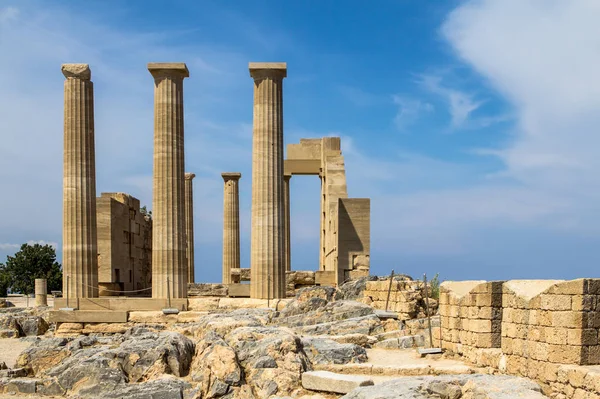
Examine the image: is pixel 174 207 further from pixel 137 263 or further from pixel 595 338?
pixel 595 338

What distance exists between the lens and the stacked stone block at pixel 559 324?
9969mm

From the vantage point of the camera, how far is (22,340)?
22.0 metres

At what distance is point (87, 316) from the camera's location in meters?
21.6

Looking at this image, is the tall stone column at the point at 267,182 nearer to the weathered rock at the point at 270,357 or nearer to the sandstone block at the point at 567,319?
the weathered rock at the point at 270,357

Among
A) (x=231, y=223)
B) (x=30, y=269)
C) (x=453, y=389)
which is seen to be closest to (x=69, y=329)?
(x=453, y=389)

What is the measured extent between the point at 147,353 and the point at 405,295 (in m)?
6.85

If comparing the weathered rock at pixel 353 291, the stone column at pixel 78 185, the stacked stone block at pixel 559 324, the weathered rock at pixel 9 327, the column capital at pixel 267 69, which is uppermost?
the column capital at pixel 267 69

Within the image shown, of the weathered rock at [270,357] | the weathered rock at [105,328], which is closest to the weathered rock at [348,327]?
the weathered rock at [270,357]

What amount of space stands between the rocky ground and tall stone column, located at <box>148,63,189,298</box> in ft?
18.3

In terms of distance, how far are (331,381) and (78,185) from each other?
1546cm

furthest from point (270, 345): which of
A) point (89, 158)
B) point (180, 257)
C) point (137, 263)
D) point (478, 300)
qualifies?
point (137, 263)

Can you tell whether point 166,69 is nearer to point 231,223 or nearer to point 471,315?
point 471,315

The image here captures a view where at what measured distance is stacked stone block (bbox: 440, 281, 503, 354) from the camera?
12312mm

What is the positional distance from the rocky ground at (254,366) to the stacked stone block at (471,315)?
77cm
